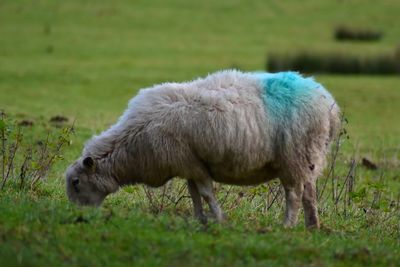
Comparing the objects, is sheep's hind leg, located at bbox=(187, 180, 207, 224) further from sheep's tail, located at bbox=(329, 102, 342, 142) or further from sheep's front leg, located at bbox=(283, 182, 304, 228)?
sheep's tail, located at bbox=(329, 102, 342, 142)

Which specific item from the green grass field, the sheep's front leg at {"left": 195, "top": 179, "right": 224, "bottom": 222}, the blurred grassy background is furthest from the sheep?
the blurred grassy background

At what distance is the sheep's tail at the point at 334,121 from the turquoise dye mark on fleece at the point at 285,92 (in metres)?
0.26

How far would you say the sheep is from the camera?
905cm

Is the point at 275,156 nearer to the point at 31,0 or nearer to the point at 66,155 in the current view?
the point at 66,155

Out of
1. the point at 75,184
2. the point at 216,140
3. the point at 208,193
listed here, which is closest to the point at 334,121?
the point at 216,140

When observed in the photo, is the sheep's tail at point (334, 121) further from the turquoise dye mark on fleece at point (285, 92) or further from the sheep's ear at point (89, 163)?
the sheep's ear at point (89, 163)

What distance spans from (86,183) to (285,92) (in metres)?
2.37

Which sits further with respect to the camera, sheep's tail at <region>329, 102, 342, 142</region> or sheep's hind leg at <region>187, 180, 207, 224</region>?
sheep's tail at <region>329, 102, 342, 142</region>

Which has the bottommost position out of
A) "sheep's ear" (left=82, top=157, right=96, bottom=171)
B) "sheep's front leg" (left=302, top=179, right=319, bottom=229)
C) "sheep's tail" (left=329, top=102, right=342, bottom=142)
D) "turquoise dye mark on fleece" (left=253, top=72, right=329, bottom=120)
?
"sheep's front leg" (left=302, top=179, right=319, bottom=229)

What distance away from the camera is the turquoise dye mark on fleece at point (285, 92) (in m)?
9.31

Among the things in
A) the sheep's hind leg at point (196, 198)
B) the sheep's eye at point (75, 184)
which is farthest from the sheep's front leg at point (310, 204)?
the sheep's eye at point (75, 184)

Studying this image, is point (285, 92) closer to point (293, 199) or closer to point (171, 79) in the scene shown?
point (293, 199)

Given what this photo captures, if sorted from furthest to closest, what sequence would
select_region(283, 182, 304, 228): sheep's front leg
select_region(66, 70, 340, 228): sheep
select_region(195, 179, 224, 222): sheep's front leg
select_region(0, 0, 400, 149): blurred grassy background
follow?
select_region(0, 0, 400, 149): blurred grassy background < select_region(283, 182, 304, 228): sheep's front leg < select_region(195, 179, 224, 222): sheep's front leg < select_region(66, 70, 340, 228): sheep

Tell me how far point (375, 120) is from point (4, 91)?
11520mm
